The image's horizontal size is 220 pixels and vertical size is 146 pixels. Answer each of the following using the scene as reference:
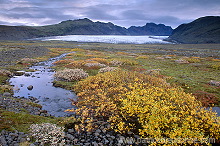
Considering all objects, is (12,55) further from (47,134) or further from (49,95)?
(47,134)

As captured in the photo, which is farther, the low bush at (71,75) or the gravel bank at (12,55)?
the gravel bank at (12,55)

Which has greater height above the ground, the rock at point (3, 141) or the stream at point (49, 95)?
the rock at point (3, 141)

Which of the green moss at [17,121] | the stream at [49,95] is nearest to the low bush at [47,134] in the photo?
the green moss at [17,121]

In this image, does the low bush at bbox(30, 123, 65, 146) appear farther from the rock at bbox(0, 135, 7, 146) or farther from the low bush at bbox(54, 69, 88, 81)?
the low bush at bbox(54, 69, 88, 81)

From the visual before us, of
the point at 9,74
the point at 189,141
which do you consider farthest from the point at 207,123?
the point at 9,74

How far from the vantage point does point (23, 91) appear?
1811 cm

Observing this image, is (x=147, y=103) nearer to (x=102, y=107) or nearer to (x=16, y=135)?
(x=102, y=107)

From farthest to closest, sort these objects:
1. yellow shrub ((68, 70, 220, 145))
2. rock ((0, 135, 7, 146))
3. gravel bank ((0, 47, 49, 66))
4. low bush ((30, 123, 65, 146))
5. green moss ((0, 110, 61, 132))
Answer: gravel bank ((0, 47, 49, 66)) → green moss ((0, 110, 61, 132)) → yellow shrub ((68, 70, 220, 145)) → low bush ((30, 123, 65, 146)) → rock ((0, 135, 7, 146))

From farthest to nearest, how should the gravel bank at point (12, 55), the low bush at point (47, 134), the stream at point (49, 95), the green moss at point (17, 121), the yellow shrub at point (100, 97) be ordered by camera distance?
the gravel bank at point (12, 55)
the stream at point (49, 95)
the yellow shrub at point (100, 97)
the green moss at point (17, 121)
the low bush at point (47, 134)

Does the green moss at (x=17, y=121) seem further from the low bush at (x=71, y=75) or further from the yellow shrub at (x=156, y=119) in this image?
the low bush at (x=71, y=75)

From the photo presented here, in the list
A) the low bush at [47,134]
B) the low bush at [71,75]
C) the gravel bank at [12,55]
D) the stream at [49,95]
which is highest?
the gravel bank at [12,55]

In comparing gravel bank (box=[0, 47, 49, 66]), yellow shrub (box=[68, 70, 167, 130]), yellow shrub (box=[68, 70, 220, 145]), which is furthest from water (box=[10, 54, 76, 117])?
gravel bank (box=[0, 47, 49, 66])

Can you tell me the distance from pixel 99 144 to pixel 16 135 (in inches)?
172

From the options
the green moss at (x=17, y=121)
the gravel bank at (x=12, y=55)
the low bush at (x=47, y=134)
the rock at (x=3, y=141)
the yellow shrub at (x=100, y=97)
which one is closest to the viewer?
the rock at (x=3, y=141)
